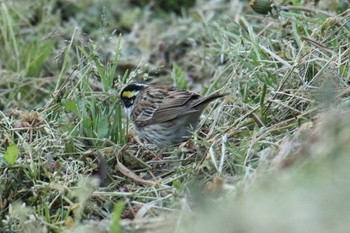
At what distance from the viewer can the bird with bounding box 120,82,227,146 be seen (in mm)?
5438

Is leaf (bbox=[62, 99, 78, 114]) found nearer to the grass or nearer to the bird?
the grass

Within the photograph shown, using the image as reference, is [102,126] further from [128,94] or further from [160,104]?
[160,104]

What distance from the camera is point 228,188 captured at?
13.4 feet

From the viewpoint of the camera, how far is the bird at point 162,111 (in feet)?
17.8

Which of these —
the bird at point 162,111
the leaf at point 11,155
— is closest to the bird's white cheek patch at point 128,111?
the bird at point 162,111

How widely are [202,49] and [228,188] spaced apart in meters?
3.36

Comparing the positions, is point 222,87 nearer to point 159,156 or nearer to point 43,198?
point 159,156

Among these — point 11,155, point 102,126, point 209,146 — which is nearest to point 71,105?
point 102,126

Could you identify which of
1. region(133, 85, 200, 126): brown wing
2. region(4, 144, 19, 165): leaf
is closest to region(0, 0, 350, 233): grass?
region(4, 144, 19, 165): leaf

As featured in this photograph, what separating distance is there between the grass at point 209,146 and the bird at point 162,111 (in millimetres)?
73

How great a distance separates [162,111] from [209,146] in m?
0.72

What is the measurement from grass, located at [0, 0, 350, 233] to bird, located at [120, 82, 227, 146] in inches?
2.9

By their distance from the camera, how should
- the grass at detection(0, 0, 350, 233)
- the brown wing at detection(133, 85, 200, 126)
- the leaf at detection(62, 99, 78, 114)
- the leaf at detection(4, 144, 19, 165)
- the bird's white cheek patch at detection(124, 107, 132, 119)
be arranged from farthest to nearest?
the bird's white cheek patch at detection(124, 107, 132, 119) → the brown wing at detection(133, 85, 200, 126) → the leaf at detection(62, 99, 78, 114) → the leaf at detection(4, 144, 19, 165) → the grass at detection(0, 0, 350, 233)

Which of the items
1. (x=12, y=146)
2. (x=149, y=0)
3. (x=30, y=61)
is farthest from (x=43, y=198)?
(x=149, y=0)
